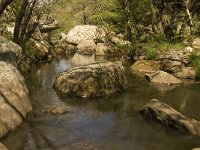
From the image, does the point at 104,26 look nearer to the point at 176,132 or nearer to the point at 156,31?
the point at 156,31

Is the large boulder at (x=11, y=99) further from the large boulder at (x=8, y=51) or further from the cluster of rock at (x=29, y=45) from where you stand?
the cluster of rock at (x=29, y=45)

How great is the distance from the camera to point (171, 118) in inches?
467

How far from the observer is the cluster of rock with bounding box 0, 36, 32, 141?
11141 mm

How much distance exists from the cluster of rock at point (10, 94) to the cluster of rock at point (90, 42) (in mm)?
21343

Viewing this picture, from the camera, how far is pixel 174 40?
32594mm

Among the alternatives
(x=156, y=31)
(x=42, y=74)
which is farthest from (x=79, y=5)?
(x=42, y=74)

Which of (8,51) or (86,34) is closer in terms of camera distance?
(8,51)

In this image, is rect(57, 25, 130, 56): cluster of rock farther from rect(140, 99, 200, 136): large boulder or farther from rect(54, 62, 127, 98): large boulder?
rect(140, 99, 200, 136): large boulder

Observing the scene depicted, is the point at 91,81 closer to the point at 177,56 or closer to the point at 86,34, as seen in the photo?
the point at 177,56

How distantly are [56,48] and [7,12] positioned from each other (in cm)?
1011

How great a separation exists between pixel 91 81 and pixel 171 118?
203 inches

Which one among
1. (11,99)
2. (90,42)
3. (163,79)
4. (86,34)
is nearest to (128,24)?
(90,42)

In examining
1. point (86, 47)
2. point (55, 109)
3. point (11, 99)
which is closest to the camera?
point (11, 99)

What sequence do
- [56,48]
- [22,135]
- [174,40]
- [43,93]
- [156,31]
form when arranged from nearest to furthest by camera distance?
1. [22,135]
2. [43,93]
3. [174,40]
4. [156,31]
5. [56,48]
